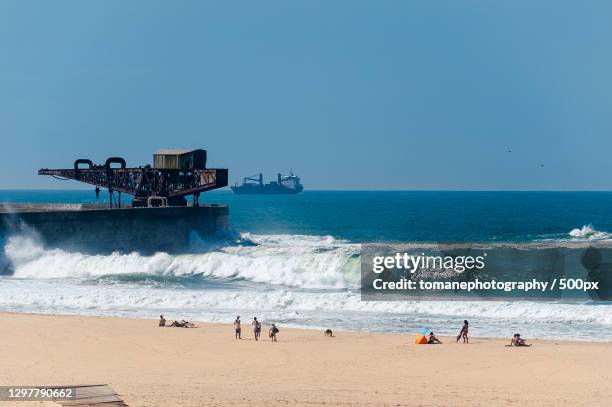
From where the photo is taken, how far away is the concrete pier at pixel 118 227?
44656 mm

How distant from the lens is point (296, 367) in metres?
20.8

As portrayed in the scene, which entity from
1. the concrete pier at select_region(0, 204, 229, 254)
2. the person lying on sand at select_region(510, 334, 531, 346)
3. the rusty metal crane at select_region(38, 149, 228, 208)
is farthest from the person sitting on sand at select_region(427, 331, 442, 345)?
the rusty metal crane at select_region(38, 149, 228, 208)

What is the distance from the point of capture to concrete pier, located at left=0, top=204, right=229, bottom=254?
4466 centimetres

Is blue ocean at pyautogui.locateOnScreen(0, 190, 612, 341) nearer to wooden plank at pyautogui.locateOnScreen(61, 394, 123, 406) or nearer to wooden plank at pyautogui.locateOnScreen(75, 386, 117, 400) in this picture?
wooden plank at pyautogui.locateOnScreen(75, 386, 117, 400)

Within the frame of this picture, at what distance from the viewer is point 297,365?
2108cm

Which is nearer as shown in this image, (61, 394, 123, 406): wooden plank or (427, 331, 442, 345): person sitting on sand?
(61, 394, 123, 406): wooden plank

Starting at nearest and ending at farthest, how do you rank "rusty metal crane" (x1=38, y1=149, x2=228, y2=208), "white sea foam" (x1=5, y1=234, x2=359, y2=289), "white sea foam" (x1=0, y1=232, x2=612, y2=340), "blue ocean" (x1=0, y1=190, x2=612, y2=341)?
"blue ocean" (x1=0, y1=190, x2=612, y2=341) < "white sea foam" (x1=0, y1=232, x2=612, y2=340) < "white sea foam" (x1=5, y1=234, x2=359, y2=289) < "rusty metal crane" (x1=38, y1=149, x2=228, y2=208)

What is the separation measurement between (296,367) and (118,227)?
30.1 meters

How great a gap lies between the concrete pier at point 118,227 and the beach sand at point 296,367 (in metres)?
18.6

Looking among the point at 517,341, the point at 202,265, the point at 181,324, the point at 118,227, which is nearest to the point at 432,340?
the point at 517,341

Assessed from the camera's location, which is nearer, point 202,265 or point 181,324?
point 181,324

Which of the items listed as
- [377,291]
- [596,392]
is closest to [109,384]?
[596,392]

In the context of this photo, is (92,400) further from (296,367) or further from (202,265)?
(202,265)

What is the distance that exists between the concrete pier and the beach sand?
732 inches
